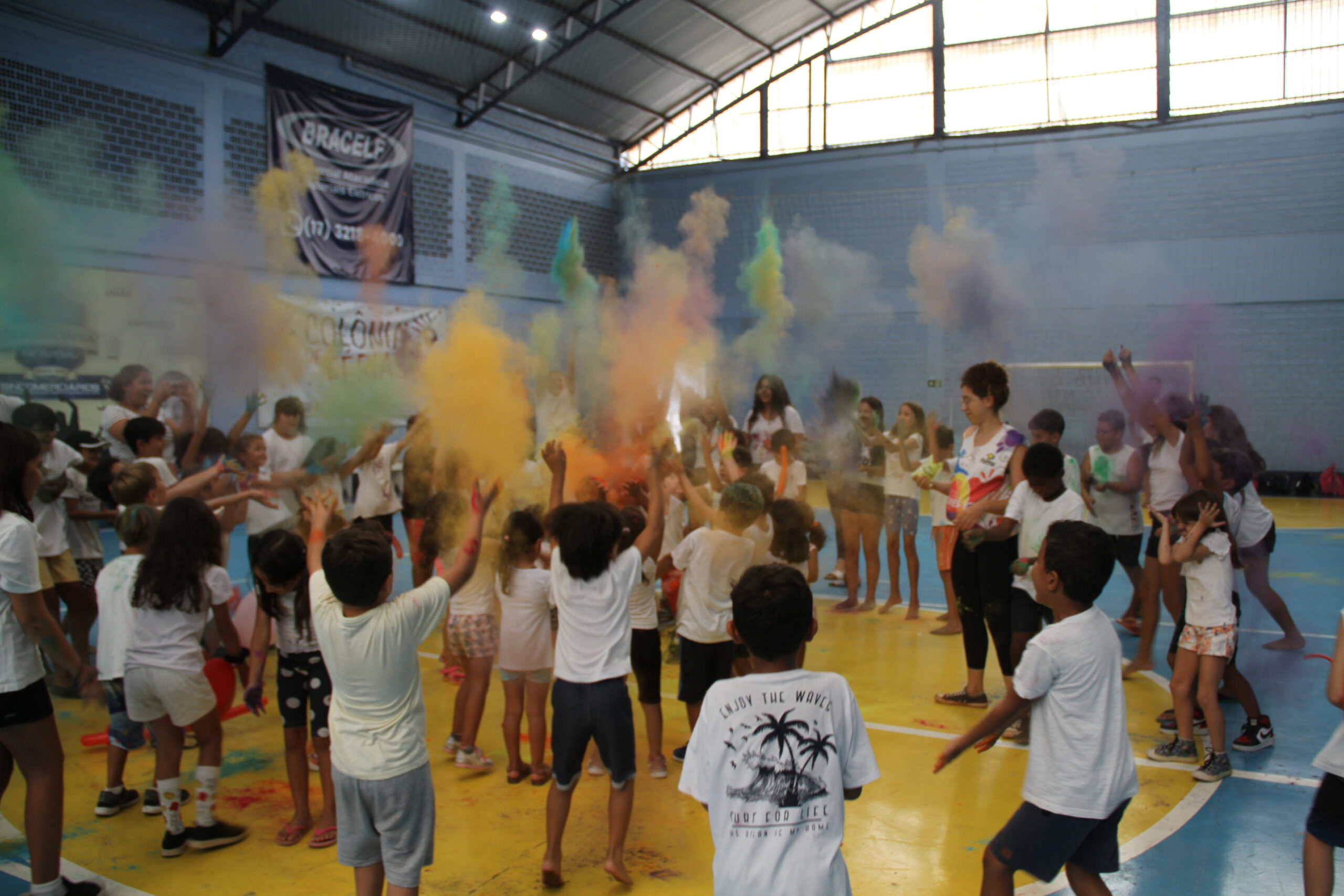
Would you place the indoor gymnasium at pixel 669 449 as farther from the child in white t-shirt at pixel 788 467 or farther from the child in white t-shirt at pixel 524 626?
the child in white t-shirt at pixel 788 467

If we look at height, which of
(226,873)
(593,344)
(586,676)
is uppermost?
(593,344)

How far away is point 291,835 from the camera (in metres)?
3.56

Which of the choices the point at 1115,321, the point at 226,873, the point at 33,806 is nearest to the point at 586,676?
the point at 226,873

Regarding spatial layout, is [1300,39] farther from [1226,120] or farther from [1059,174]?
[1059,174]

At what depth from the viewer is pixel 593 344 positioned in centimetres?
796

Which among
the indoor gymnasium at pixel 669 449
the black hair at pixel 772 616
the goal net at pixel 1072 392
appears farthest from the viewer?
the goal net at pixel 1072 392

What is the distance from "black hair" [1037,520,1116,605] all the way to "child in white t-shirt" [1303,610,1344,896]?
2.04 feet

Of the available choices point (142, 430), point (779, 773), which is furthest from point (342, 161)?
point (779, 773)

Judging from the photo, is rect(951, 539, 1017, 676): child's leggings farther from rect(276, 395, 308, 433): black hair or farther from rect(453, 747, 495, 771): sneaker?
rect(276, 395, 308, 433): black hair

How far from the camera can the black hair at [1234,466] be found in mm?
5012

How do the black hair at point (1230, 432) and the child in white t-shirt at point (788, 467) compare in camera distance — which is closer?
the black hair at point (1230, 432)

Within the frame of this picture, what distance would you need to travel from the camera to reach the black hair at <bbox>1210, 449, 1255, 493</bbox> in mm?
5012

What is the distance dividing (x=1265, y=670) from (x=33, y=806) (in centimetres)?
655

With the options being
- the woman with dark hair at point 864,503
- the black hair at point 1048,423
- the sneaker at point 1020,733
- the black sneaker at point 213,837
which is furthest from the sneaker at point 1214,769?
the black sneaker at point 213,837
